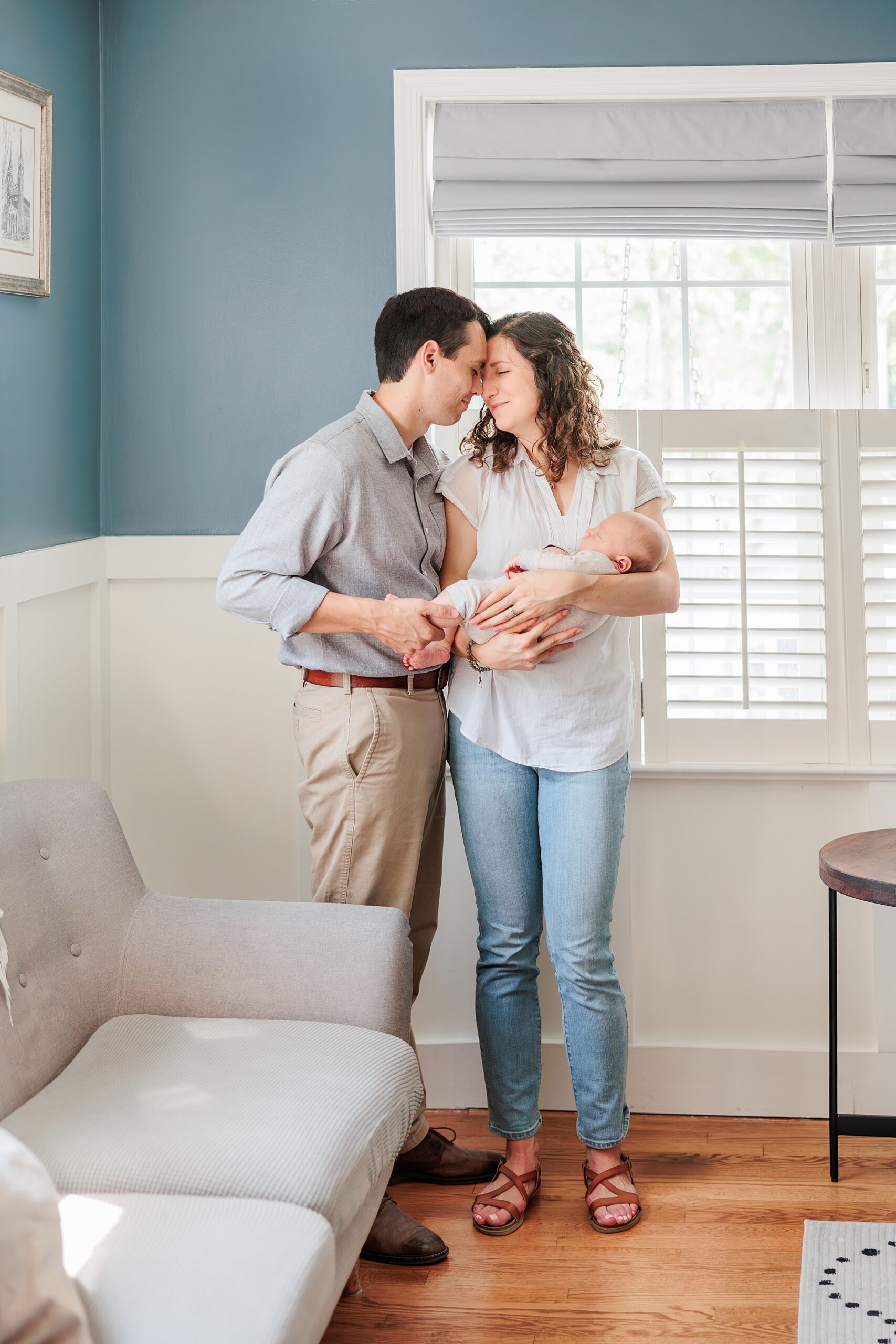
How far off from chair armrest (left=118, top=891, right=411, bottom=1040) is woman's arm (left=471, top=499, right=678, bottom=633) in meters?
0.52

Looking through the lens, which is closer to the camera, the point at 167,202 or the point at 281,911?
the point at 281,911

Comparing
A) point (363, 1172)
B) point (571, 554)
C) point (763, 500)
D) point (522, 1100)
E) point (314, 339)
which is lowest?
point (522, 1100)

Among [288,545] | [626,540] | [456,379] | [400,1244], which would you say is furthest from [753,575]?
[400,1244]

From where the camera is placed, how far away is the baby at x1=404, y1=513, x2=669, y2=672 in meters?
1.88

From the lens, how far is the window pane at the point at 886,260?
2.52 meters

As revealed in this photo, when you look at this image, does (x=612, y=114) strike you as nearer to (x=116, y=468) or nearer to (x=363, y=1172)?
(x=116, y=468)

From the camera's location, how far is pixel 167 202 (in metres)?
2.49

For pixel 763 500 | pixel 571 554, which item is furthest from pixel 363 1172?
pixel 763 500

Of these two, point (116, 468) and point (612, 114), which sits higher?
point (612, 114)

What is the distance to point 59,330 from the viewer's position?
2.35 m

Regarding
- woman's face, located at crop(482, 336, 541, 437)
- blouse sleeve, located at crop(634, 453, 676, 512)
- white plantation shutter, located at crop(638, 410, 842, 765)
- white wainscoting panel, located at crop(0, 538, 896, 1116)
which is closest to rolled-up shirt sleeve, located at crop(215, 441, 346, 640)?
woman's face, located at crop(482, 336, 541, 437)

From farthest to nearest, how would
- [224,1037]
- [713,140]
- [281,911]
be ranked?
1. [713,140]
2. [281,911]
3. [224,1037]

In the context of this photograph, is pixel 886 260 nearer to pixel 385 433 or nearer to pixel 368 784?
pixel 385 433

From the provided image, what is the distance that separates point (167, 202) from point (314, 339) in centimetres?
44
